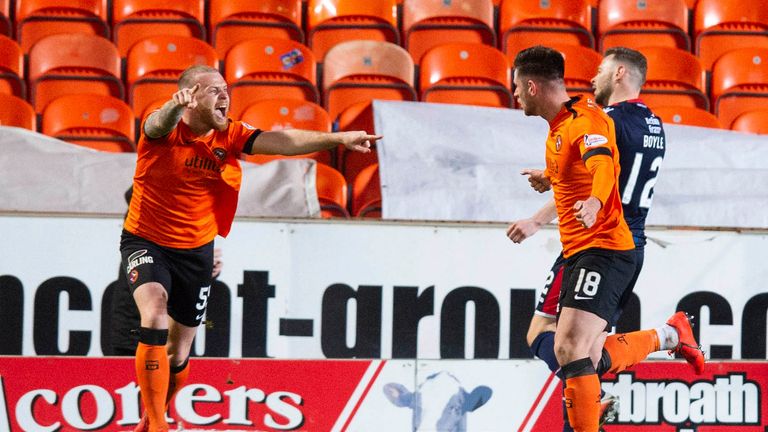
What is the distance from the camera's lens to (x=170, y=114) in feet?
15.5

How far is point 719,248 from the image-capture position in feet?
19.9

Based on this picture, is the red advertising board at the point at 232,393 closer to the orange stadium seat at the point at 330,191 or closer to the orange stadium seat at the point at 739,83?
the orange stadium seat at the point at 330,191

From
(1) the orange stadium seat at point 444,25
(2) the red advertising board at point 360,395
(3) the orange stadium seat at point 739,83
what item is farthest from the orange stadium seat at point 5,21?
(3) the orange stadium seat at point 739,83

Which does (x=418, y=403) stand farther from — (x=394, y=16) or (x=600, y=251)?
(x=394, y=16)

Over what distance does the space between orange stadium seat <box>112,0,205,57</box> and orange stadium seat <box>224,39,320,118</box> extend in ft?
2.07

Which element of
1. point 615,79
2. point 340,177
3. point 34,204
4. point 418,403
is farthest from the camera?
point 340,177

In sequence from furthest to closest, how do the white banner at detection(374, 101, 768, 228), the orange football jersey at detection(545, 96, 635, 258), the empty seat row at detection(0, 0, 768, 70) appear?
the empty seat row at detection(0, 0, 768, 70) < the white banner at detection(374, 101, 768, 228) < the orange football jersey at detection(545, 96, 635, 258)

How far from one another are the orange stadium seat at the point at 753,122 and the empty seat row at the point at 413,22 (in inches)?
45.3

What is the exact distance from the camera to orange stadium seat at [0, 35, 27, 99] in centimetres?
820

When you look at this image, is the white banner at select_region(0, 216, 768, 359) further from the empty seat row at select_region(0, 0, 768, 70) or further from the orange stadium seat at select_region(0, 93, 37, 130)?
the empty seat row at select_region(0, 0, 768, 70)

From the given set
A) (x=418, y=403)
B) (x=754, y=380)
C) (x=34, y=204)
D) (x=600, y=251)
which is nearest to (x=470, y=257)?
(x=418, y=403)

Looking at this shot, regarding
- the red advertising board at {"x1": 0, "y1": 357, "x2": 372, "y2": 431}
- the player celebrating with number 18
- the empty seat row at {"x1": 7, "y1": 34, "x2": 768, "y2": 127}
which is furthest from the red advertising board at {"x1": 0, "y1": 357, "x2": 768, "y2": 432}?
the empty seat row at {"x1": 7, "y1": 34, "x2": 768, "y2": 127}

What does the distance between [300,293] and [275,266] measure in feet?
0.67

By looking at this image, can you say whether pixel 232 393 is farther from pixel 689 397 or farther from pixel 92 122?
pixel 92 122
